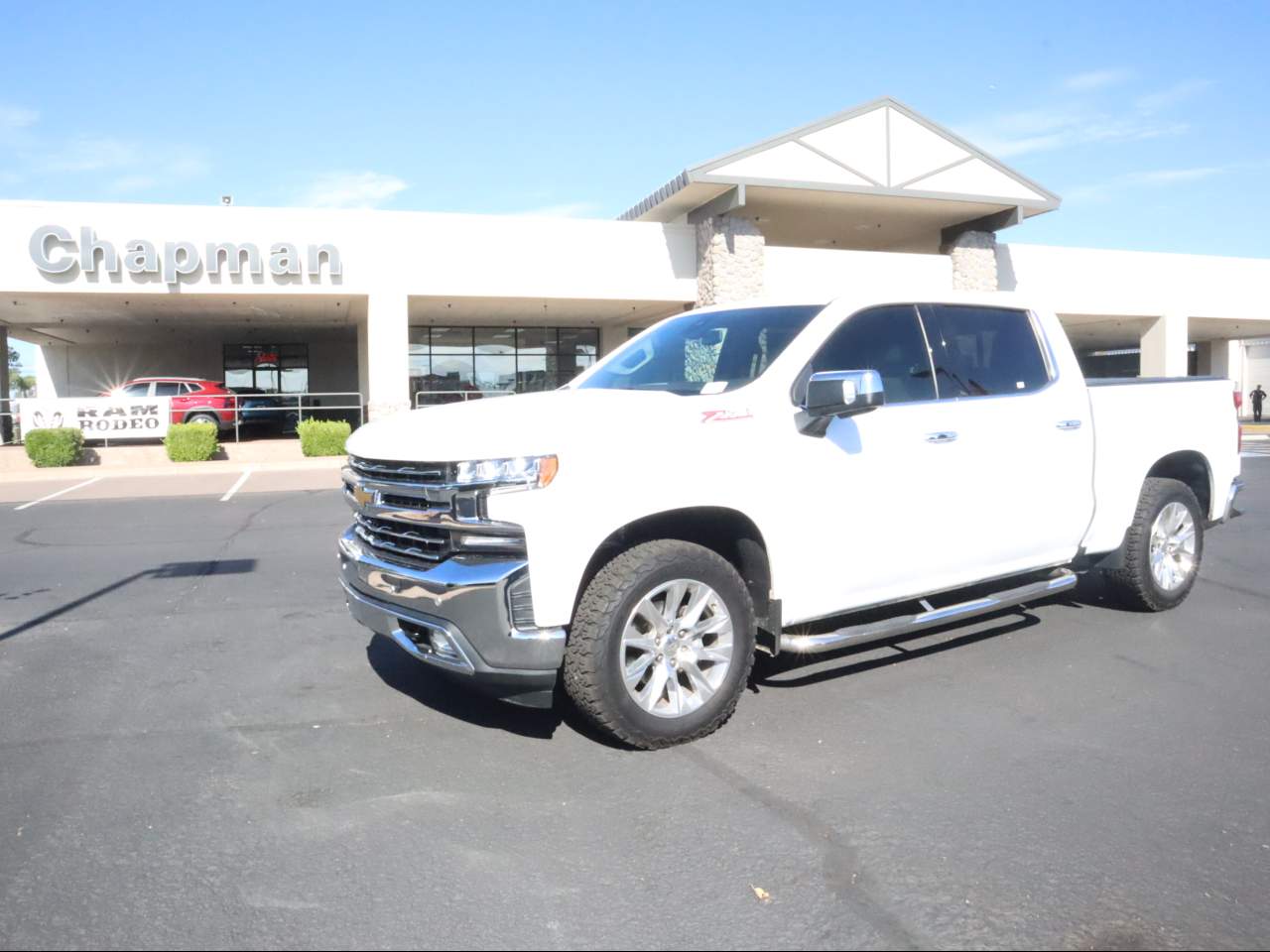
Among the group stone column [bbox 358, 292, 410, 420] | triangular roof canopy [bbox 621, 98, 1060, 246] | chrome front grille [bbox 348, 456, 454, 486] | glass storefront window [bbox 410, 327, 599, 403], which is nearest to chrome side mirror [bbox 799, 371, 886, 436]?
chrome front grille [bbox 348, 456, 454, 486]

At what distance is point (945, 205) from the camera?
24938 mm

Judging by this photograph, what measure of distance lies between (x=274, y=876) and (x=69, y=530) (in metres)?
9.90

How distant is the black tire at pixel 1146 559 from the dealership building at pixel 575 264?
1431cm

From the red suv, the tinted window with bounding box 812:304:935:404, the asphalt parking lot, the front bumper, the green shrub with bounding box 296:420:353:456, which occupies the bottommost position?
the asphalt parking lot

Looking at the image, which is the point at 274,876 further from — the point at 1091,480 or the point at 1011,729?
the point at 1091,480

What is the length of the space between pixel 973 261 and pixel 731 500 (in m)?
24.1

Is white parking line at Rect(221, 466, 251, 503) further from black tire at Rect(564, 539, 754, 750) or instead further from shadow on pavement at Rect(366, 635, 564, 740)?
black tire at Rect(564, 539, 754, 750)

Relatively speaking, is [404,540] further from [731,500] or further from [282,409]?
[282,409]

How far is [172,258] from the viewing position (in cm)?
2116

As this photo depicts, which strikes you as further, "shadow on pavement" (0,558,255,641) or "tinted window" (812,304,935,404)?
"shadow on pavement" (0,558,255,641)

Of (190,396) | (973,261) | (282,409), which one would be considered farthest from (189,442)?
(973,261)

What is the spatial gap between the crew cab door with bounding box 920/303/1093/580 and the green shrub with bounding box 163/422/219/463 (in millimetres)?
18568

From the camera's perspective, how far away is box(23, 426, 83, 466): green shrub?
19906 mm

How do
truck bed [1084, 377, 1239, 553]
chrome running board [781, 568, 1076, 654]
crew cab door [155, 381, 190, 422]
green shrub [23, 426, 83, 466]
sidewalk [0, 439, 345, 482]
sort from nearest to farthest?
chrome running board [781, 568, 1076, 654], truck bed [1084, 377, 1239, 553], sidewalk [0, 439, 345, 482], green shrub [23, 426, 83, 466], crew cab door [155, 381, 190, 422]
